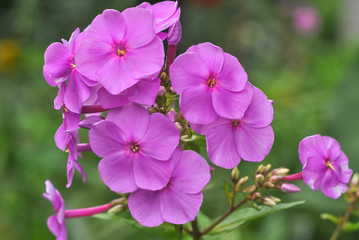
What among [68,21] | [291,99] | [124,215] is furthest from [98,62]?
[68,21]

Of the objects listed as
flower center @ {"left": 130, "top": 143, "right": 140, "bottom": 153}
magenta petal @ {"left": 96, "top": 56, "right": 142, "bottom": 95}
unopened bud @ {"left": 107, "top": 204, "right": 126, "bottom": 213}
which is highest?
magenta petal @ {"left": 96, "top": 56, "right": 142, "bottom": 95}

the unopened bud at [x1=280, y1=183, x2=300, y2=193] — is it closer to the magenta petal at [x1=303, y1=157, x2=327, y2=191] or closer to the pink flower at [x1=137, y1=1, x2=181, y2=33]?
the magenta petal at [x1=303, y1=157, x2=327, y2=191]

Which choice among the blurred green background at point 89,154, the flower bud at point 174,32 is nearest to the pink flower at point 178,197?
the flower bud at point 174,32

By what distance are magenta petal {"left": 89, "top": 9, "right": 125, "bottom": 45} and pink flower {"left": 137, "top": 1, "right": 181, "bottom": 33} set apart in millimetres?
66

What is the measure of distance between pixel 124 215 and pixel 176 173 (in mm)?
262

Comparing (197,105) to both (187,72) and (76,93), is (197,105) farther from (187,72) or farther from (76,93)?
(76,93)

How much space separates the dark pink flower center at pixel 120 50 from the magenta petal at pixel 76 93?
0.08 m

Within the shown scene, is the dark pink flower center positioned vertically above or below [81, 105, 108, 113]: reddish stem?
above

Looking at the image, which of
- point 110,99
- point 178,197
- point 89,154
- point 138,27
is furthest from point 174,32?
point 89,154

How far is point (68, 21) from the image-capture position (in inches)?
171

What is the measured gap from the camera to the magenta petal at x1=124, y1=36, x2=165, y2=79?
0.83 meters

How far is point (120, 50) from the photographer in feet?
2.90

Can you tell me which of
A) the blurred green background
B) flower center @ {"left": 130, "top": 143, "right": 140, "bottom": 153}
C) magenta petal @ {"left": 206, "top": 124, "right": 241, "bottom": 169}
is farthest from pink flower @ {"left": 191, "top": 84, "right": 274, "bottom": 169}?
the blurred green background

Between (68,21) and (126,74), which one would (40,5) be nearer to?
(68,21)
